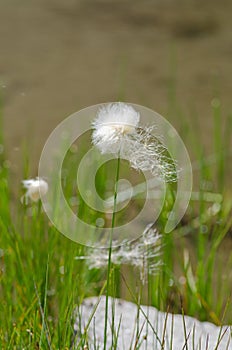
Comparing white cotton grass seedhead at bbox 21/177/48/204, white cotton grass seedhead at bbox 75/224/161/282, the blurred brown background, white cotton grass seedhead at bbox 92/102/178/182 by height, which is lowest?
white cotton grass seedhead at bbox 75/224/161/282

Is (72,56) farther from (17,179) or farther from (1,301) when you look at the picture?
(1,301)

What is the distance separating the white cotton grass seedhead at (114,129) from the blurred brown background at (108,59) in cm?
118

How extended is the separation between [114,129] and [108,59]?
6.11ft

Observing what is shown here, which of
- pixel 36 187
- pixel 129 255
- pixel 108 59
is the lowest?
pixel 129 255

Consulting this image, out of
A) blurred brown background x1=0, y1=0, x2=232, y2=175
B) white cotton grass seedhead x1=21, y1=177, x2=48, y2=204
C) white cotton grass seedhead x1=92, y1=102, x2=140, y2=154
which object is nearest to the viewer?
white cotton grass seedhead x1=92, y1=102, x2=140, y2=154

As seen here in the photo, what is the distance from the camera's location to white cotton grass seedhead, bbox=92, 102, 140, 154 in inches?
40.4

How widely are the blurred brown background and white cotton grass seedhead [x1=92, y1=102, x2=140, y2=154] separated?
3.87ft

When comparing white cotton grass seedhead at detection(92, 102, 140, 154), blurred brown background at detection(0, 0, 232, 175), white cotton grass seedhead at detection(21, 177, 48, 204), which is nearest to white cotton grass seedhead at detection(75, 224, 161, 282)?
white cotton grass seedhead at detection(21, 177, 48, 204)

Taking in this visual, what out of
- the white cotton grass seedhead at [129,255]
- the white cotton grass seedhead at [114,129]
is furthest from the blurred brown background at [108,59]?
the white cotton grass seedhead at [114,129]

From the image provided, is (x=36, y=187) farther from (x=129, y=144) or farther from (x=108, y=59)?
(x=108, y=59)

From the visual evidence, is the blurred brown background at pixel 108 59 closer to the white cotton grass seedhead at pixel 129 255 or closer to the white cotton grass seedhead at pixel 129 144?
the white cotton grass seedhead at pixel 129 255

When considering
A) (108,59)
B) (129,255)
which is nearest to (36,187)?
(129,255)

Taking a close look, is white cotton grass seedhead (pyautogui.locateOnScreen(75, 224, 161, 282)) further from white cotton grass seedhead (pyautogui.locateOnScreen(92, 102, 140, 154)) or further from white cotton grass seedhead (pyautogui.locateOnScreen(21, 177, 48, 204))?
white cotton grass seedhead (pyautogui.locateOnScreen(92, 102, 140, 154))

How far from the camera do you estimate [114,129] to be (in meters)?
1.04
